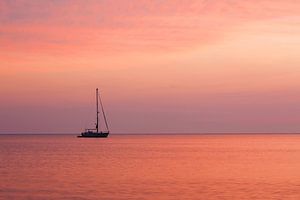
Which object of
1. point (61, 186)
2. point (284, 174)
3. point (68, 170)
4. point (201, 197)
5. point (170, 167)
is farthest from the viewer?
point (170, 167)

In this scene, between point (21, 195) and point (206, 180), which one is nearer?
point (21, 195)

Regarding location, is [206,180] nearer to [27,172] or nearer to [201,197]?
[201,197]

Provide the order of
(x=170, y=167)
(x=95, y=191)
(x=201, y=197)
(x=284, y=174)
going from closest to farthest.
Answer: (x=201, y=197), (x=95, y=191), (x=284, y=174), (x=170, y=167)

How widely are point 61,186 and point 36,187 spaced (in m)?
2.17

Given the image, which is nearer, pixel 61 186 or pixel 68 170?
pixel 61 186

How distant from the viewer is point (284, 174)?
6431 centimetres

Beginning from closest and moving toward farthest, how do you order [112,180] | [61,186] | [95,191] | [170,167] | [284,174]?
[95,191] < [61,186] < [112,180] < [284,174] < [170,167]

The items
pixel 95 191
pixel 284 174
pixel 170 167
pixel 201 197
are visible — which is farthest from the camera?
pixel 170 167

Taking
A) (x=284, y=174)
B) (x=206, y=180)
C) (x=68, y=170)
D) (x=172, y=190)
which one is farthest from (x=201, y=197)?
(x=68, y=170)

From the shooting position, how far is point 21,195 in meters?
45.8

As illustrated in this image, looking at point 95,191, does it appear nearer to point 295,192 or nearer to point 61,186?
point 61,186

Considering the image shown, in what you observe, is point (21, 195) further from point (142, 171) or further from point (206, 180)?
point (142, 171)

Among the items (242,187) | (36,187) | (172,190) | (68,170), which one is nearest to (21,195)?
(36,187)

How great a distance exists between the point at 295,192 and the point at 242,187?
5.41 m
